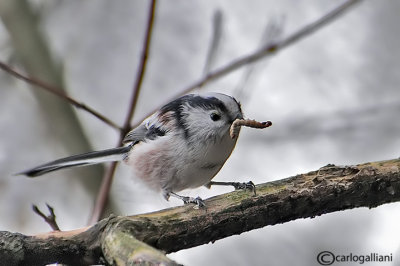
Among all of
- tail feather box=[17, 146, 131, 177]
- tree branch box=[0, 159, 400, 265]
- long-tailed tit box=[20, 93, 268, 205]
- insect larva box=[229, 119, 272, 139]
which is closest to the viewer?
tree branch box=[0, 159, 400, 265]

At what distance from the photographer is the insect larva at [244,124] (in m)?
1.85

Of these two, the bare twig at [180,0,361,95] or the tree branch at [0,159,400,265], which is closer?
the tree branch at [0,159,400,265]

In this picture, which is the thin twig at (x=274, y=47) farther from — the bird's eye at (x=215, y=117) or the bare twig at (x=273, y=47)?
the bird's eye at (x=215, y=117)

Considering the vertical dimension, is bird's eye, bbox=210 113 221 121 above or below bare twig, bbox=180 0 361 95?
below

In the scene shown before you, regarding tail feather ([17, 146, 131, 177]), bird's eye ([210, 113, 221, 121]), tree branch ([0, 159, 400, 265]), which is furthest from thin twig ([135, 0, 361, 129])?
tree branch ([0, 159, 400, 265])

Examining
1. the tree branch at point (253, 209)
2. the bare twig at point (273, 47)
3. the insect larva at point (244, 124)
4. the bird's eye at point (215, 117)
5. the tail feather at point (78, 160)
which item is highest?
the bare twig at point (273, 47)

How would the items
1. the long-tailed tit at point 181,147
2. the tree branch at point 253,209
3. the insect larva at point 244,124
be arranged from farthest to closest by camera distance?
the long-tailed tit at point 181,147 < the insect larva at point 244,124 < the tree branch at point 253,209

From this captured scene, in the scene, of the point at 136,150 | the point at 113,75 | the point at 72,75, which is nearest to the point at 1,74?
the point at 72,75

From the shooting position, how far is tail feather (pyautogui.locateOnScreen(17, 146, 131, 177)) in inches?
95.7

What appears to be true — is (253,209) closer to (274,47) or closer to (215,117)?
(215,117)

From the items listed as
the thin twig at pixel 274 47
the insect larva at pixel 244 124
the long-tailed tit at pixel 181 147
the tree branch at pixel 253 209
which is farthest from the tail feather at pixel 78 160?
the tree branch at pixel 253 209

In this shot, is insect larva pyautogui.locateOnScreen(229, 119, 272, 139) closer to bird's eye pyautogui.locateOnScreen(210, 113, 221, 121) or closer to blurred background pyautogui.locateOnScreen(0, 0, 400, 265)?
bird's eye pyautogui.locateOnScreen(210, 113, 221, 121)

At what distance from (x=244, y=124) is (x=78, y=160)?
889 millimetres

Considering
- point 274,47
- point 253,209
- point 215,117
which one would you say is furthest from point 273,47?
point 253,209
